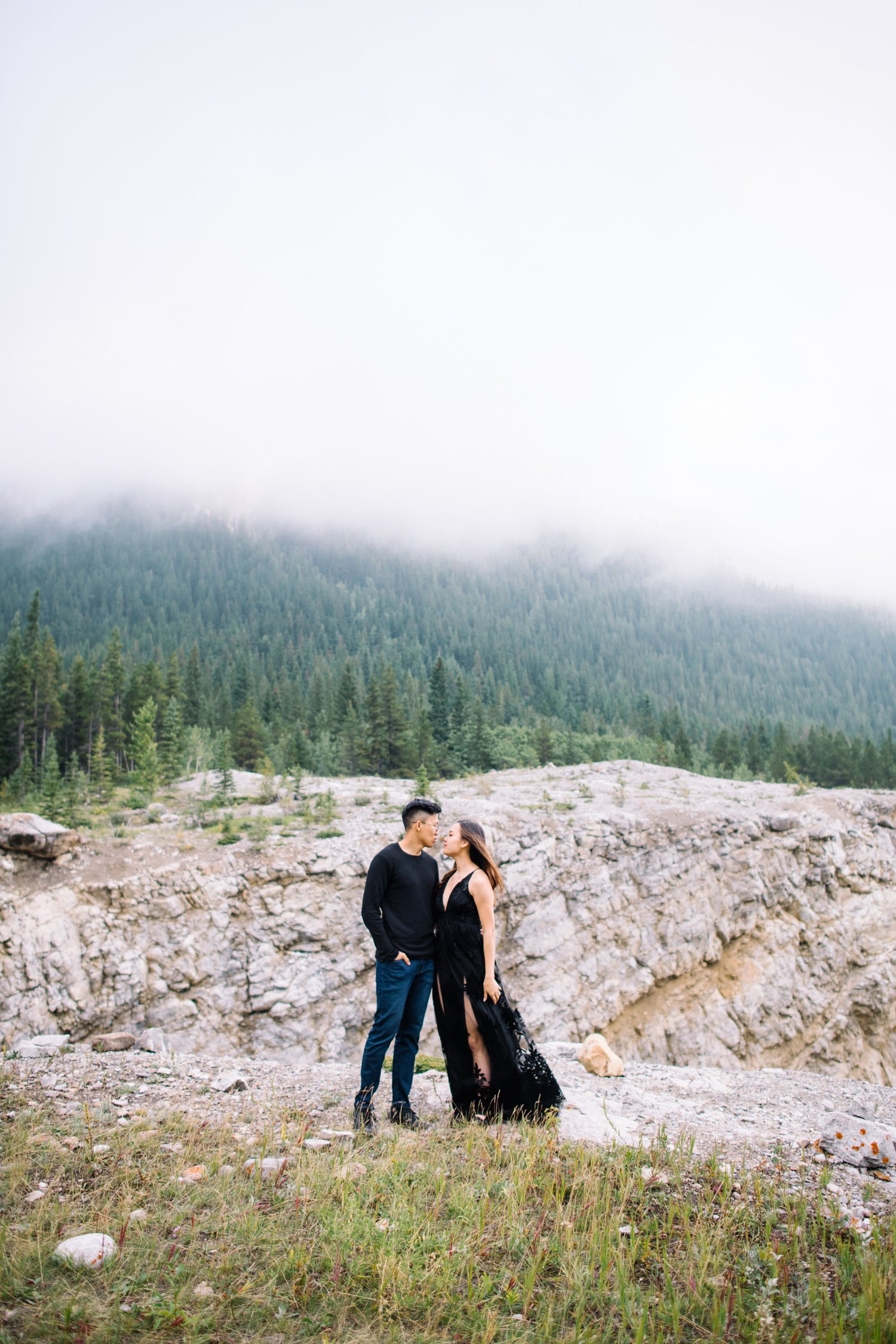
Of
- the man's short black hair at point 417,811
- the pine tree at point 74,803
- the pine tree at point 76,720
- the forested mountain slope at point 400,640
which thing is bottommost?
the pine tree at point 74,803

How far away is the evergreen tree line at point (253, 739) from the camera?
3334 cm

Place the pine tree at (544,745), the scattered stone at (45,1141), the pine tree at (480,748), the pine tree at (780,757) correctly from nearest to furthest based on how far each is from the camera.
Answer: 1. the scattered stone at (45,1141)
2. the pine tree at (480,748)
3. the pine tree at (544,745)
4. the pine tree at (780,757)

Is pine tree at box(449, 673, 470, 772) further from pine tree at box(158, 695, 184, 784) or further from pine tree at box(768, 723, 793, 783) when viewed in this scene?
pine tree at box(768, 723, 793, 783)

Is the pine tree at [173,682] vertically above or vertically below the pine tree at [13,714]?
above

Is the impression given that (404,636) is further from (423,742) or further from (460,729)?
(423,742)

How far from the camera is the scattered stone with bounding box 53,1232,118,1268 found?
10.9ft

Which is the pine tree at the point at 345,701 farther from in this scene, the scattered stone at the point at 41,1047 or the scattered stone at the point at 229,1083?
the scattered stone at the point at 229,1083

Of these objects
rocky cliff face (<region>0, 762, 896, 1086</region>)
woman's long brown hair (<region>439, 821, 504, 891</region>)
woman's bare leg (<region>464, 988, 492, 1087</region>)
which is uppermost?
woman's long brown hair (<region>439, 821, 504, 891</region>)

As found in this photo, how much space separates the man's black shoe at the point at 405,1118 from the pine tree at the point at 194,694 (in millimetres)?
57885

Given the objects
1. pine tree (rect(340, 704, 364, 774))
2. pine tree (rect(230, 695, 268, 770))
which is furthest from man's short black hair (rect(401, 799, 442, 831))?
pine tree (rect(230, 695, 268, 770))

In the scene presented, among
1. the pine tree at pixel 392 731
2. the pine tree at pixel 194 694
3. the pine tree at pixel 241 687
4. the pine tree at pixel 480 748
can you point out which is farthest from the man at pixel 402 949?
the pine tree at pixel 241 687

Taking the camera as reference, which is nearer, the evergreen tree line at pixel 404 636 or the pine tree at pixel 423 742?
the pine tree at pixel 423 742

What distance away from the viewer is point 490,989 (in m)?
5.53

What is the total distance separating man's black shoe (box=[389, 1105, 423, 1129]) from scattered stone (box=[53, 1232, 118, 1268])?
279 centimetres
